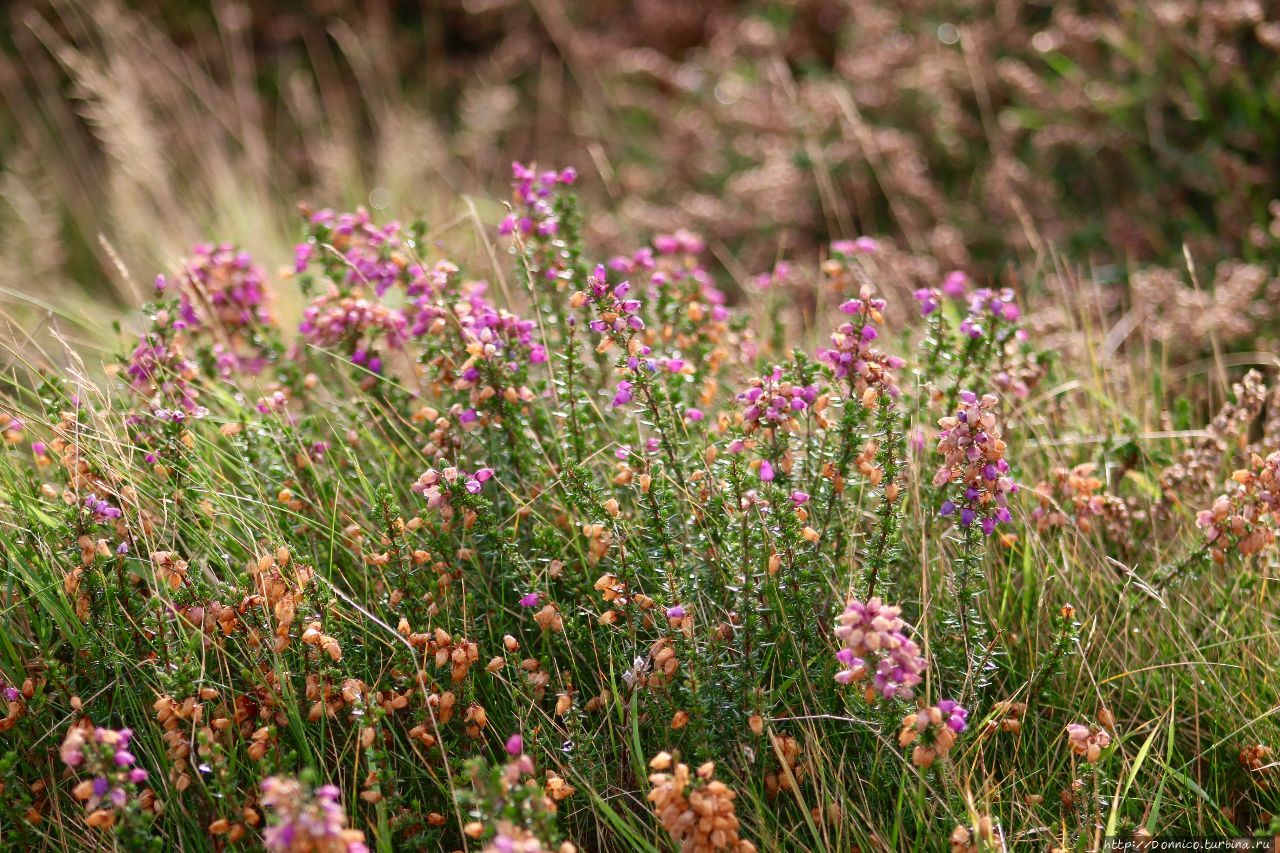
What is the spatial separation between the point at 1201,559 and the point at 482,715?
1.48 meters

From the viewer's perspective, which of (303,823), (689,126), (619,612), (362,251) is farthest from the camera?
(689,126)

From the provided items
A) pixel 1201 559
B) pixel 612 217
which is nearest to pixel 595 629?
pixel 1201 559

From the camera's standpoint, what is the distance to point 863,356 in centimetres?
221

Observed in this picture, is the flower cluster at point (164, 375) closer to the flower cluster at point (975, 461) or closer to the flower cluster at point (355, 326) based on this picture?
the flower cluster at point (355, 326)

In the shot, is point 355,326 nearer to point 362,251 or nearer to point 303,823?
point 362,251

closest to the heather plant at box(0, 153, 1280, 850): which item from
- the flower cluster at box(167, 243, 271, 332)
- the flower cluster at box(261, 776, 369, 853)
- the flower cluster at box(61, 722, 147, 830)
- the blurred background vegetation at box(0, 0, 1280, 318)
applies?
the flower cluster at box(61, 722, 147, 830)

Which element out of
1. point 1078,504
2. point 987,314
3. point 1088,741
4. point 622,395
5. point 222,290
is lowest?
point 1088,741

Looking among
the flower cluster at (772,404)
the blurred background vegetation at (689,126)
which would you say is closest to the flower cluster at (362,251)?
the blurred background vegetation at (689,126)

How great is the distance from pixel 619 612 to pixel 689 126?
3755 millimetres

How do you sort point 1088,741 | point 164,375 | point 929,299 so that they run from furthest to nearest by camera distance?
point 929,299
point 164,375
point 1088,741

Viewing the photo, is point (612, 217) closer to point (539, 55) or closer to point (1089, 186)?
point (1089, 186)


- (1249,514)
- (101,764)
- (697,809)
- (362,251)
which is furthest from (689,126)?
(101,764)

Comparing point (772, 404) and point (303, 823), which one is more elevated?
point (772, 404)

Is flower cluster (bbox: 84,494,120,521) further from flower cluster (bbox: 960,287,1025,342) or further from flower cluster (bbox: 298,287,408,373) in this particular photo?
flower cluster (bbox: 960,287,1025,342)
